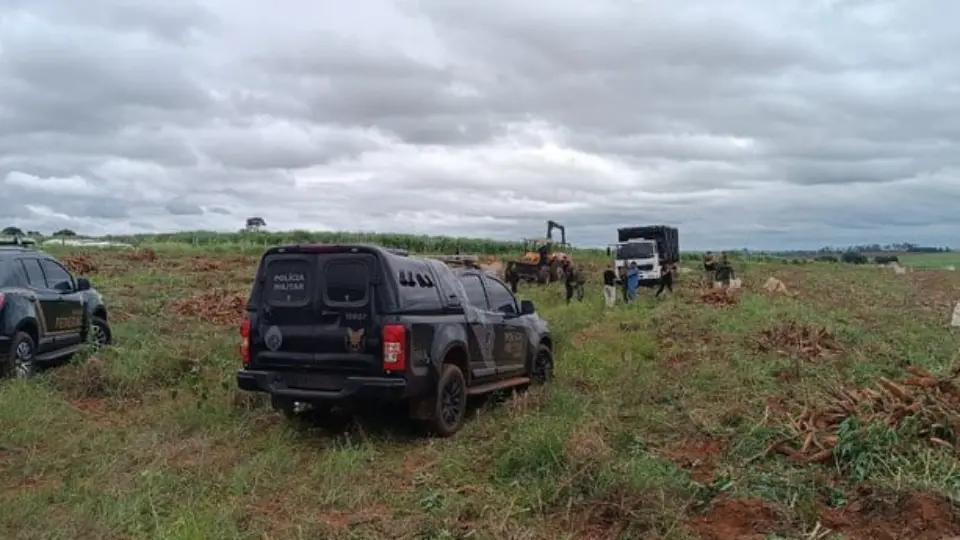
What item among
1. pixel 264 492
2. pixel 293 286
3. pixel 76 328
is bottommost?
pixel 264 492

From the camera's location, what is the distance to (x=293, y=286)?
303 inches

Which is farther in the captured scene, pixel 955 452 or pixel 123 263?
pixel 123 263

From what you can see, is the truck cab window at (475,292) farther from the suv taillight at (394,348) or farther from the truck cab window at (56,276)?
the truck cab window at (56,276)

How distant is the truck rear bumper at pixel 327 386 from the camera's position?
7.21 metres

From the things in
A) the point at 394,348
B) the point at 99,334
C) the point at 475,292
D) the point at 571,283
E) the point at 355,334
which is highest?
the point at 475,292

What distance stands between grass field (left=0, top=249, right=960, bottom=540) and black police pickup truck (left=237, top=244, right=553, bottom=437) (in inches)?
19.0

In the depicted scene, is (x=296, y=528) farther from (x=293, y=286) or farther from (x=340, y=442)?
(x=293, y=286)

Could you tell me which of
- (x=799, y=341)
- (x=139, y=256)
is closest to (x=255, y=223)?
(x=139, y=256)

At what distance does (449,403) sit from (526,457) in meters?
1.85

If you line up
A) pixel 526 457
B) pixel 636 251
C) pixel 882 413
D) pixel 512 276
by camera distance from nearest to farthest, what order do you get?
pixel 526 457
pixel 882 413
pixel 512 276
pixel 636 251

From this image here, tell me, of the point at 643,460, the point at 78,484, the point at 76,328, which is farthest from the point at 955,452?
the point at 76,328

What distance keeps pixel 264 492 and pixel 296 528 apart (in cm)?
95

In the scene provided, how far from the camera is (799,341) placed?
12453 mm

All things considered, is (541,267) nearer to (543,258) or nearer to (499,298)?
(543,258)
